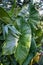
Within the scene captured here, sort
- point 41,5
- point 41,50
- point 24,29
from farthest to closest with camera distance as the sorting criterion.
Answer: point 41,5 → point 41,50 → point 24,29

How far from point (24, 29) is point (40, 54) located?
379mm

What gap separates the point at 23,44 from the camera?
214 cm

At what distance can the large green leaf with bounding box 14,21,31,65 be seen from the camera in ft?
6.82

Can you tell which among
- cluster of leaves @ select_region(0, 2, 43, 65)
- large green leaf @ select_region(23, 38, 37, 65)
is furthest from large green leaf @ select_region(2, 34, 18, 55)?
large green leaf @ select_region(23, 38, 37, 65)

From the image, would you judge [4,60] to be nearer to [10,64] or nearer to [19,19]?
[10,64]

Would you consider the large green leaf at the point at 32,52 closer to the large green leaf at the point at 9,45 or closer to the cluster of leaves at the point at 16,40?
the cluster of leaves at the point at 16,40

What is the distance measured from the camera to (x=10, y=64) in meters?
2.19

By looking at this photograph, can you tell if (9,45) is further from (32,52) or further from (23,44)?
(32,52)

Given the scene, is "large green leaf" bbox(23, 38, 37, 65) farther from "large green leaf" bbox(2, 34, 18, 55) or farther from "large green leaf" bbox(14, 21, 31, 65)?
"large green leaf" bbox(2, 34, 18, 55)

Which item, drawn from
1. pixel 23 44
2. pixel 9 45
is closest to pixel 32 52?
pixel 23 44

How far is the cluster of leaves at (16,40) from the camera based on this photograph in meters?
2.05

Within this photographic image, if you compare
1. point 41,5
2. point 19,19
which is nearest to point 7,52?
point 19,19

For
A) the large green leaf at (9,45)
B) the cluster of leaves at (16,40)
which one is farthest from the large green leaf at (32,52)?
the large green leaf at (9,45)

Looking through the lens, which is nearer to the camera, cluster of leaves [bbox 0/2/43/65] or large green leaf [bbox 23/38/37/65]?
cluster of leaves [bbox 0/2/43/65]
